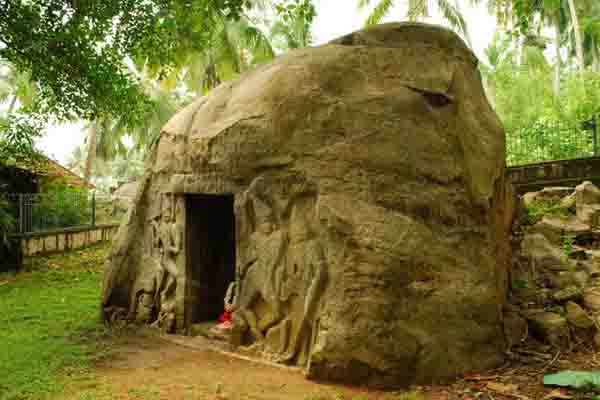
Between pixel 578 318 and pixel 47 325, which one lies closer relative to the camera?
pixel 578 318

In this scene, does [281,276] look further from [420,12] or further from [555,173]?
[420,12]

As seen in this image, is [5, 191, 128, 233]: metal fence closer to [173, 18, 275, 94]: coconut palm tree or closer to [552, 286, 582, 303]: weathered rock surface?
[173, 18, 275, 94]: coconut palm tree

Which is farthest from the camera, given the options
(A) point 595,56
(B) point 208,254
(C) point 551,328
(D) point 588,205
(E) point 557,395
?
(A) point 595,56

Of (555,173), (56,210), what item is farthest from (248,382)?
(56,210)

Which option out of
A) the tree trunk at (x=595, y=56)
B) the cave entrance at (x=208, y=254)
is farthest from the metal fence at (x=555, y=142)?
the tree trunk at (x=595, y=56)

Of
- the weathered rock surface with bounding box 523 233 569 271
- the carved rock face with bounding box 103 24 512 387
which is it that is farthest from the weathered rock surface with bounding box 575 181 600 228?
the carved rock face with bounding box 103 24 512 387

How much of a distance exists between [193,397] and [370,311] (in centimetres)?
161

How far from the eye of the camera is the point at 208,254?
6523 millimetres

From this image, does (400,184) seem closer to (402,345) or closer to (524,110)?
(402,345)

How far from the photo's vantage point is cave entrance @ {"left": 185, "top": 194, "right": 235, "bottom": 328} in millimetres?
6156

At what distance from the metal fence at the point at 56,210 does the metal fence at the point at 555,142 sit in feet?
35.2

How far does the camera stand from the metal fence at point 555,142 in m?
10.7

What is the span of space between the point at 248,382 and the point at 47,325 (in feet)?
12.2

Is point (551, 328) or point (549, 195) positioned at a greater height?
point (549, 195)
